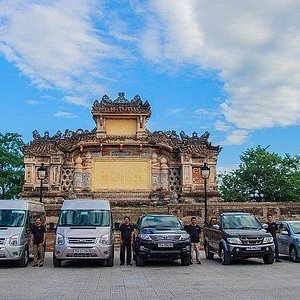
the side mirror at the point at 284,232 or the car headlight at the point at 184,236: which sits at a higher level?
the side mirror at the point at 284,232

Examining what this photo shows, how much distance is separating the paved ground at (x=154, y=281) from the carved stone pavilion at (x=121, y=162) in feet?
59.4

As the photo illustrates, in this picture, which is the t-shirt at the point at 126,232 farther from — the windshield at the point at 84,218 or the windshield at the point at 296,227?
the windshield at the point at 296,227

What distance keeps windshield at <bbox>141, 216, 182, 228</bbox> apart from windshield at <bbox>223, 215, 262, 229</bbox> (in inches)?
67.9

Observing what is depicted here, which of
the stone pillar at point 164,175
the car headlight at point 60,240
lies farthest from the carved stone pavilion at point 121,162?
the car headlight at point 60,240

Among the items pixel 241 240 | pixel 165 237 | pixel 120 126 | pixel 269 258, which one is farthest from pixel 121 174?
pixel 241 240

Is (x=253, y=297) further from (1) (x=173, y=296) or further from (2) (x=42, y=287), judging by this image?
(2) (x=42, y=287)

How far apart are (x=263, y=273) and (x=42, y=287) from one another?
6.37m

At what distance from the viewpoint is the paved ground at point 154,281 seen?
11.0 m

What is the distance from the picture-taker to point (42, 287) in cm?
1232

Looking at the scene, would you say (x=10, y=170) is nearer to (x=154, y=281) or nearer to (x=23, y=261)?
(x=23, y=261)

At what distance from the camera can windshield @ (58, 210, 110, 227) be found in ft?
60.4

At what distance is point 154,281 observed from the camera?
528 inches

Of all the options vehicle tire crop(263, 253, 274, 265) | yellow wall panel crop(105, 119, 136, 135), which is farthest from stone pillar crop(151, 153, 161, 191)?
vehicle tire crop(263, 253, 274, 265)

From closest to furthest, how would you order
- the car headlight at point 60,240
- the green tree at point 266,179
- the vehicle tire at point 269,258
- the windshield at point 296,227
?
1. the car headlight at point 60,240
2. the vehicle tire at point 269,258
3. the windshield at point 296,227
4. the green tree at point 266,179
